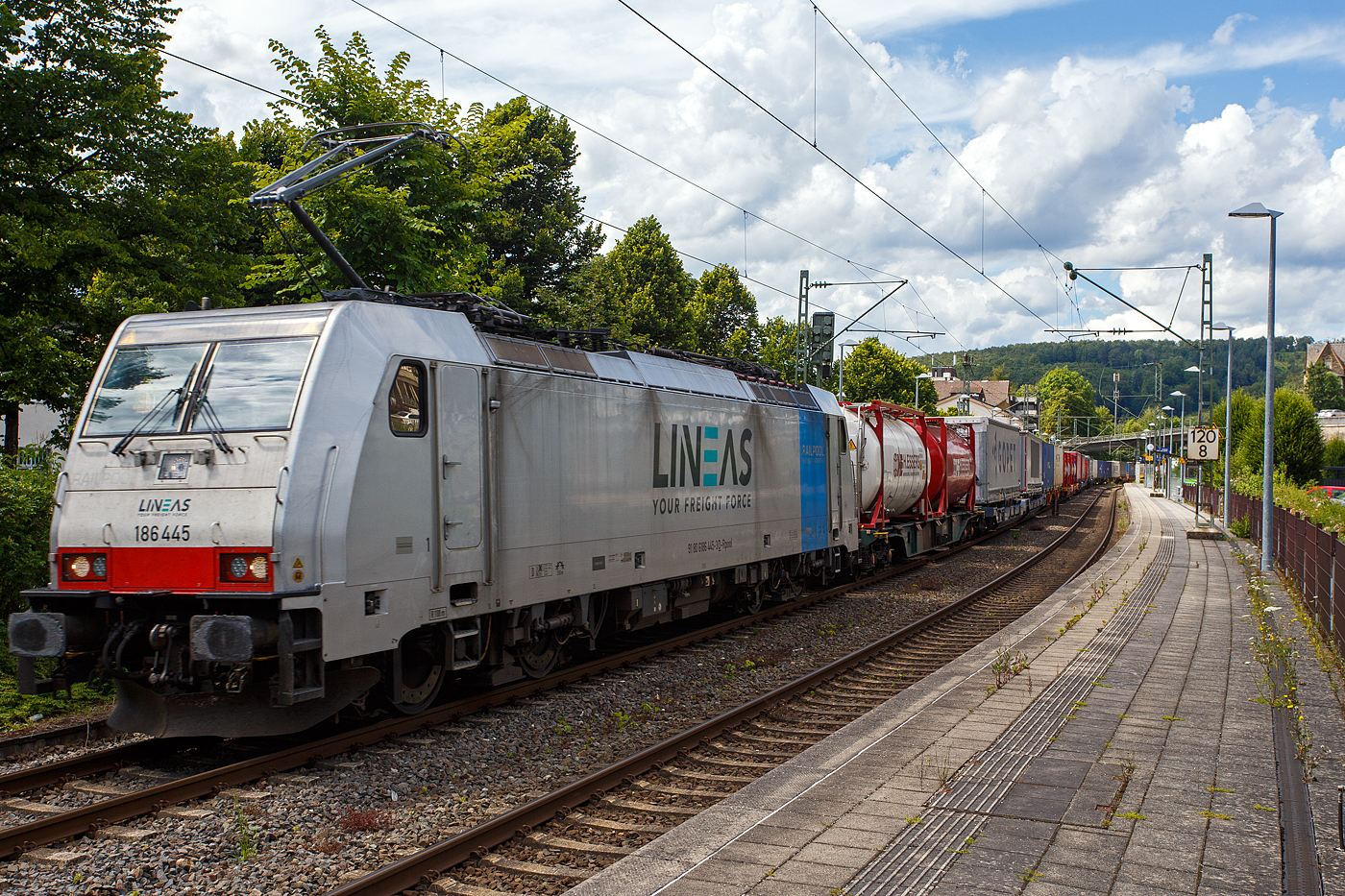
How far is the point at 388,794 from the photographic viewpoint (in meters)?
6.61

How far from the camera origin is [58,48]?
1498 cm

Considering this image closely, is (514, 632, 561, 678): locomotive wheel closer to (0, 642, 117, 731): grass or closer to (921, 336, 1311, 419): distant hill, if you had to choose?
(0, 642, 117, 731): grass

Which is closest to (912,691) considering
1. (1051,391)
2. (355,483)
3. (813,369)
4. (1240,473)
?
(355,483)

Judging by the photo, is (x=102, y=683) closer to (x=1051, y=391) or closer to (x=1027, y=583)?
(x=1027, y=583)

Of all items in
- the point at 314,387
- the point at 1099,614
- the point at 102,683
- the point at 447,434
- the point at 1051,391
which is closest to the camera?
the point at 314,387

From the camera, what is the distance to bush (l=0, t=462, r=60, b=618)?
10.1m

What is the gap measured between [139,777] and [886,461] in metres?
15.6

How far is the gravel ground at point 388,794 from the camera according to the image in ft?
17.3

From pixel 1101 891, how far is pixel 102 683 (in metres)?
8.73

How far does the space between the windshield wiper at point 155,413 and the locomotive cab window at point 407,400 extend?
1518mm

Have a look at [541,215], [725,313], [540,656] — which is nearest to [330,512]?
[540,656]

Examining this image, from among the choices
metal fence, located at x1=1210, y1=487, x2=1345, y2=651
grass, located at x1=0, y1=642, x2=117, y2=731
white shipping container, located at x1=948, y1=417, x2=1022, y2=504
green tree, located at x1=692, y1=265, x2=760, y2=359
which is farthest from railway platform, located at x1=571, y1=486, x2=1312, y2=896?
green tree, located at x1=692, y1=265, x2=760, y2=359

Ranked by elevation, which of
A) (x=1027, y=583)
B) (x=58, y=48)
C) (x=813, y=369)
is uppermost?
(x=58, y=48)

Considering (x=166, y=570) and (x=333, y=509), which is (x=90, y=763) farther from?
(x=333, y=509)
